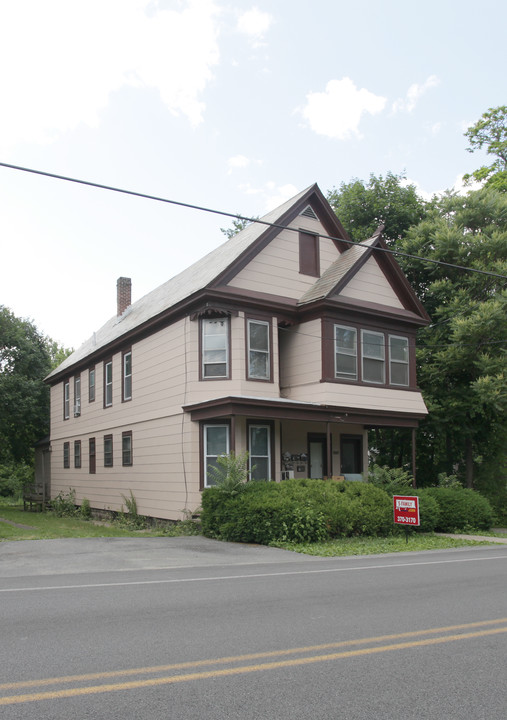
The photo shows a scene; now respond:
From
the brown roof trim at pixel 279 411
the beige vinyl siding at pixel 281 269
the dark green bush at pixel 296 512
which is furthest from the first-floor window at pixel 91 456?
the dark green bush at pixel 296 512

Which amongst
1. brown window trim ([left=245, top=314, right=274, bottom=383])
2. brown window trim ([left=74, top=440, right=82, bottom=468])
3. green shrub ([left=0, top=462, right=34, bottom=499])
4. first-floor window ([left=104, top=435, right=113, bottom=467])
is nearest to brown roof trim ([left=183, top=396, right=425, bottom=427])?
brown window trim ([left=245, top=314, right=274, bottom=383])

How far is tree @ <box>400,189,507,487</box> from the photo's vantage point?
24427 millimetres

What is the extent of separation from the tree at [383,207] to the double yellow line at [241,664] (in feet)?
89.1

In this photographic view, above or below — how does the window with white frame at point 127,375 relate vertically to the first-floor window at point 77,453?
above

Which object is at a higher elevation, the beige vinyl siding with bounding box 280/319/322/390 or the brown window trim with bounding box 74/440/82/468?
the beige vinyl siding with bounding box 280/319/322/390

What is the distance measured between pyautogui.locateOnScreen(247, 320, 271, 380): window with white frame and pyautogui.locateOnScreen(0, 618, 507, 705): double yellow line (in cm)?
1362

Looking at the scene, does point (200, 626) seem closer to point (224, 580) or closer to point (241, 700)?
point (241, 700)

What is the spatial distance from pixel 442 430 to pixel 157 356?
39.0 feet

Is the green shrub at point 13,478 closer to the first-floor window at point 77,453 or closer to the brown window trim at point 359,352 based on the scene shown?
the first-floor window at point 77,453

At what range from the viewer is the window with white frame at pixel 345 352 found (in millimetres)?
21094

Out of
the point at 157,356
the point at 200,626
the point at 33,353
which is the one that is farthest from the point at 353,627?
the point at 33,353

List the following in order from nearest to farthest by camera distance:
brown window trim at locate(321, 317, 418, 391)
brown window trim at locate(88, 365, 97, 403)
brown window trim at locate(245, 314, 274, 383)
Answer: brown window trim at locate(245, 314, 274, 383) → brown window trim at locate(321, 317, 418, 391) → brown window trim at locate(88, 365, 97, 403)

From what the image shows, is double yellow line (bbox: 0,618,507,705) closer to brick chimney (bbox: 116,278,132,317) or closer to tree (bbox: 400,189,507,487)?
tree (bbox: 400,189,507,487)

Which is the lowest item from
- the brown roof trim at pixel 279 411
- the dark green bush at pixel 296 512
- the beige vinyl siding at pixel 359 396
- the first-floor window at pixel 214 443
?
the dark green bush at pixel 296 512
